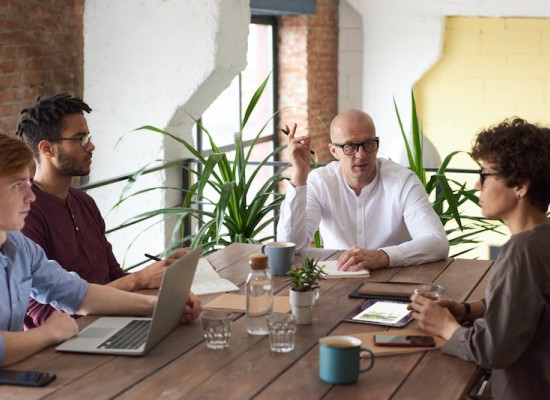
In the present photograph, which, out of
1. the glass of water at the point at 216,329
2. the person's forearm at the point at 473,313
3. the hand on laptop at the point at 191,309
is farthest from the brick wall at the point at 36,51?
the person's forearm at the point at 473,313

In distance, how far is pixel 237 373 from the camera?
2109mm

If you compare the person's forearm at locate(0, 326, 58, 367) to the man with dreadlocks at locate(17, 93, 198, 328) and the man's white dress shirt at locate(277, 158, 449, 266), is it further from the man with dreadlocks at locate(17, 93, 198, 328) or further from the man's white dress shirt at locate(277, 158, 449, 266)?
the man's white dress shirt at locate(277, 158, 449, 266)

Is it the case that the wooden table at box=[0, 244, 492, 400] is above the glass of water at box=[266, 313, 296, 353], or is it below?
below

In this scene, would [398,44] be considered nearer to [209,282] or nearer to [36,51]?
[36,51]

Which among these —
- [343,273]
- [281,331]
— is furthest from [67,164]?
[281,331]

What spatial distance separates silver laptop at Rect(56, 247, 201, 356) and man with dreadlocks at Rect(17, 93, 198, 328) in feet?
1.60

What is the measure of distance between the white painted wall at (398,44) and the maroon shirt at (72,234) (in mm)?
4780

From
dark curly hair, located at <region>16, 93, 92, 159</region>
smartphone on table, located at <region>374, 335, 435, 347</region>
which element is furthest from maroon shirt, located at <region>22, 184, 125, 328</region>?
smartphone on table, located at <region>374, 335, 435, 347</region>

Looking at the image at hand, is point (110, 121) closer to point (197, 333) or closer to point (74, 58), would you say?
point (74, 58)

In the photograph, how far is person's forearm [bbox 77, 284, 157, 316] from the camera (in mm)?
2539

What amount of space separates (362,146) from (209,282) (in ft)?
2.99

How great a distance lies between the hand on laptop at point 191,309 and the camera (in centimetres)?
251

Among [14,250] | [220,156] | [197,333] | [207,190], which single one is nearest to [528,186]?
[197,333]

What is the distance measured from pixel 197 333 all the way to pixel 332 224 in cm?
143
